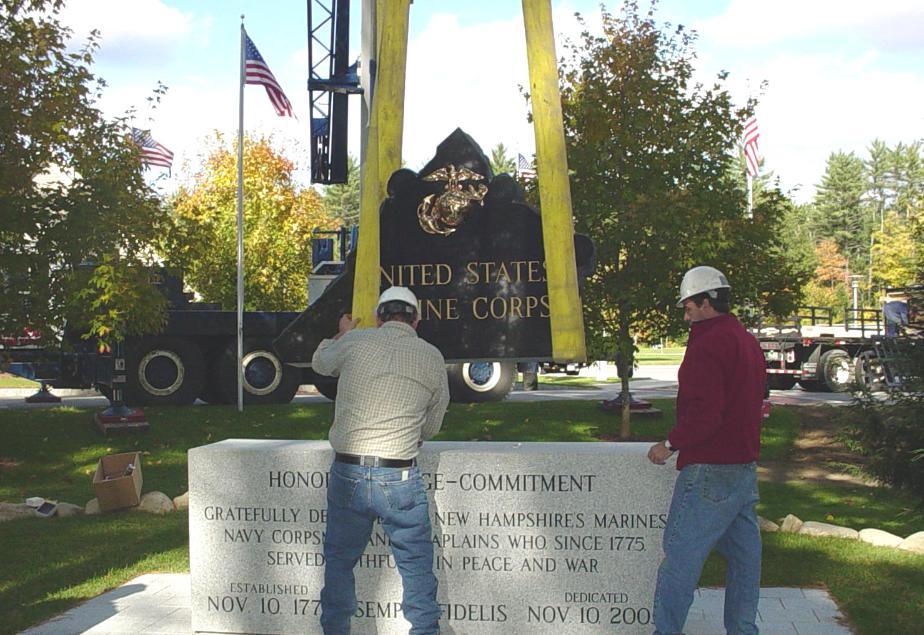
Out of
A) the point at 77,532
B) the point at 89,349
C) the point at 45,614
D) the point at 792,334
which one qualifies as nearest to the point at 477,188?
the point at 45,614

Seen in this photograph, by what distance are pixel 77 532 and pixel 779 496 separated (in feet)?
24.7

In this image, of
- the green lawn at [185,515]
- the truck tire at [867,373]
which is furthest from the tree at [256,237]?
the truck tire at [867,373]

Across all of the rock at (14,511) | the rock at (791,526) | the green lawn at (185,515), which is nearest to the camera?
the green lawn at (185,515)

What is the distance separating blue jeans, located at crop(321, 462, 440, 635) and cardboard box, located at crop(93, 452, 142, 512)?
232 inches

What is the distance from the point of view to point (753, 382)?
17.9 ft

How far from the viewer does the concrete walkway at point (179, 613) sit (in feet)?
21.7

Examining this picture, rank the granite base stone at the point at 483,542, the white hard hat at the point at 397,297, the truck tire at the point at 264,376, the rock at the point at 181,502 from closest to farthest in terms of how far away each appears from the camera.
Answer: the white hard hat at the point at 397,297, the granite base stone at the point at 483,542, the rock at the point at 181,502, the truck tire at the point at 264,376

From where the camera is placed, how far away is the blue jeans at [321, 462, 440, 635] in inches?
212

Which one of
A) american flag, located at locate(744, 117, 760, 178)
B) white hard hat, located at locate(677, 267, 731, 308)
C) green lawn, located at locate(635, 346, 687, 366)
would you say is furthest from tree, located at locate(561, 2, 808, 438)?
green lawn, located at locate(635, 346, 687, 366)

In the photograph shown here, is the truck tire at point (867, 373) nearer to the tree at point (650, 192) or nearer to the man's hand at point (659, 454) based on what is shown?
the tree at point (650, 192)

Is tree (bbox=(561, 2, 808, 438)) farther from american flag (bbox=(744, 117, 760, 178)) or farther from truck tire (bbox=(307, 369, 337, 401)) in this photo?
american flag (bbox=(744, 117, 760, 178))

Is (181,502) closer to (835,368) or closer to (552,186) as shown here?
(552,186)

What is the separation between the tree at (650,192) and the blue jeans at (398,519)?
33.3 ft

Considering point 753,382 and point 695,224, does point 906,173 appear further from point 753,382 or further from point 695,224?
point 753,382
